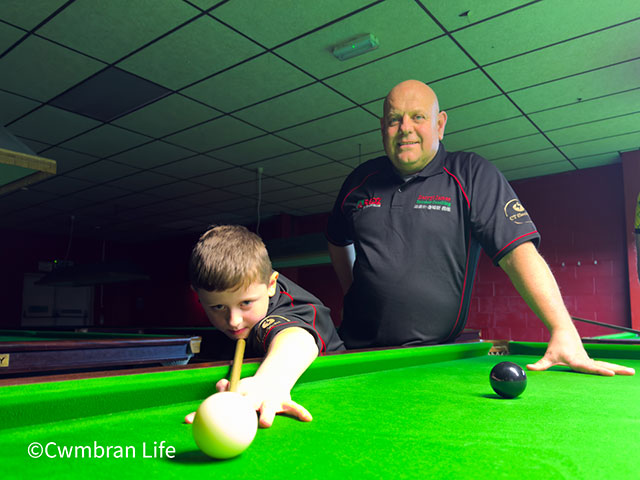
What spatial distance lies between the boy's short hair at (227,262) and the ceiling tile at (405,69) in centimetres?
239

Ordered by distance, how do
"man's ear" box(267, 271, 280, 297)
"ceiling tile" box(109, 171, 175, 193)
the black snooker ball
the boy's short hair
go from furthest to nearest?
"ceiling tile" box(109, 171, 175, 193)
"man's ear" box(267, 271, 280, 297)
the boy's short hair
the black snooker ball

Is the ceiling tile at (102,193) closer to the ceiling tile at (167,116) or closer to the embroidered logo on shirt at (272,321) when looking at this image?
the ceiling tile at (167,116)

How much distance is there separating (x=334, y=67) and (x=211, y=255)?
2.57 m

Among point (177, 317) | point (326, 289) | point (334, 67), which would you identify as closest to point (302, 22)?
point (334, 67)

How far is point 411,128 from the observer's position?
5.86ft

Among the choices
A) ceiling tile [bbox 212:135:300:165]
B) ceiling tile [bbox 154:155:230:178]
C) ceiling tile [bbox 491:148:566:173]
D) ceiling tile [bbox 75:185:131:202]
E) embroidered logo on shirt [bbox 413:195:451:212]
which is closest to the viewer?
embroidered logo on shirt [bbox 413:195:451:212]

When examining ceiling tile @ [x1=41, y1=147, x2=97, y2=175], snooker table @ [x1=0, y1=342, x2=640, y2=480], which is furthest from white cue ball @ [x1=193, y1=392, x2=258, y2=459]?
ceiling tile @ [x1=41, y1=147, x2=97, y2=175]

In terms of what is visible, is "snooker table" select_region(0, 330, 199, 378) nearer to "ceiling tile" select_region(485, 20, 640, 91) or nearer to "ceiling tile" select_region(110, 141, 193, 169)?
"ceiling tile" select_region(110, 141, 193, 169)

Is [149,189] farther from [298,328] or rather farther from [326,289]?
[298,328]

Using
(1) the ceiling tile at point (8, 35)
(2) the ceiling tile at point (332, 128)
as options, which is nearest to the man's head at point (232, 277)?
(1) the ceiling tile at point (8, 35)

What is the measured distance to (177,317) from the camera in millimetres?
9969

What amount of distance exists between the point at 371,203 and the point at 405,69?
1.85 metres

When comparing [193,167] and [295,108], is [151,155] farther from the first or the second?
[295,108]

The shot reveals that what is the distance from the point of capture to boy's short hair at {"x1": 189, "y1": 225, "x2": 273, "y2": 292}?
3.48 feet
